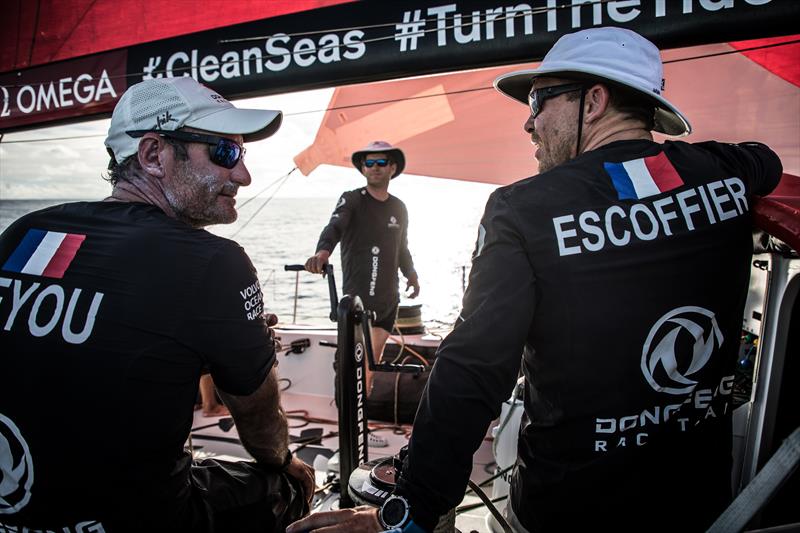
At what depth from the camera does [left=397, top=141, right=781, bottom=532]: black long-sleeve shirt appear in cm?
93

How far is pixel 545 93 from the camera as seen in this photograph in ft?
3.97

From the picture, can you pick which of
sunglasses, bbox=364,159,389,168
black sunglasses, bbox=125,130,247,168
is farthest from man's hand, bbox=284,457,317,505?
sunglasses, bbox=364,159,389,168

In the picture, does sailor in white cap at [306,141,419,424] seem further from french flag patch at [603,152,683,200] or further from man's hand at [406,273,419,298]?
french flag patch at [603,152,683,200]

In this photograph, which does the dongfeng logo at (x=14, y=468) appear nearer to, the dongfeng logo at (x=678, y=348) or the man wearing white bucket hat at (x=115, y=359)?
the man wearing white bucket hat at (x=115, y=359)

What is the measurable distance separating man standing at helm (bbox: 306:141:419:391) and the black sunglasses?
2.56 meters

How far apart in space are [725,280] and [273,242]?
3260cm

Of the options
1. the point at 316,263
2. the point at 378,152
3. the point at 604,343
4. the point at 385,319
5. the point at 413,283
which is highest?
the point at 378,152

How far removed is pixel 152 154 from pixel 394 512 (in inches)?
45.8

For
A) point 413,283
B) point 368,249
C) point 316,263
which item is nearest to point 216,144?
point 316,263

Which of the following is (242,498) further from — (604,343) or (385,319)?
(385,319)

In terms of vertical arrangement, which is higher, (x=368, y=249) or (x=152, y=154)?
(x=152, y=154)

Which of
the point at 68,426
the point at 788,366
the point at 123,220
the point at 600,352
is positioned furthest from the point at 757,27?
the point at 68,426

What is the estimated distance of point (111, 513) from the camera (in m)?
1.11

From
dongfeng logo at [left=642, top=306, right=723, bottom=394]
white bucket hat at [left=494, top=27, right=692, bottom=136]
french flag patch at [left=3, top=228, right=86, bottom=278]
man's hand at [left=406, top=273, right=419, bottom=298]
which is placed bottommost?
man's hand at [left=406, top=273, right=419, bottom=298]
